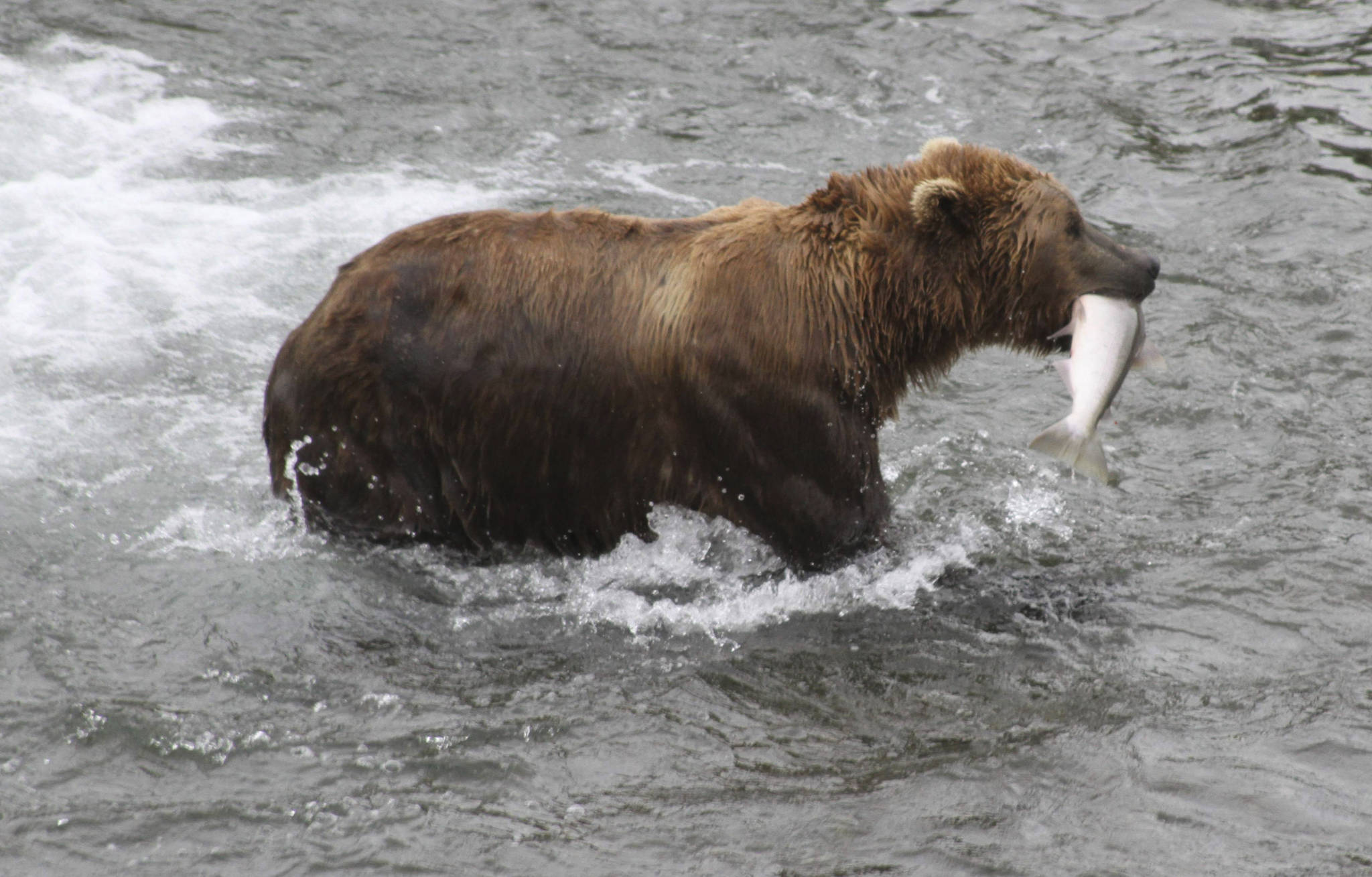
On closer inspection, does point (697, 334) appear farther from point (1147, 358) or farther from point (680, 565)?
point (1147, 358)

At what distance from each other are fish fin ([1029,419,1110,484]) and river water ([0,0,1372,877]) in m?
0.78

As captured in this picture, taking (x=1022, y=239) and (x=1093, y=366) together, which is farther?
(x=1022, y=239)

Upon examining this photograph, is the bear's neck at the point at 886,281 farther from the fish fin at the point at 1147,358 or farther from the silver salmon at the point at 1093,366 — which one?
the fish fin at the point at 1147,358

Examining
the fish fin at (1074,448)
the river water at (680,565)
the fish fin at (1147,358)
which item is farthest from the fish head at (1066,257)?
the river water at (680,565)

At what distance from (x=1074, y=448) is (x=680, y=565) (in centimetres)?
165

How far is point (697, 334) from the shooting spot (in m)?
5.21

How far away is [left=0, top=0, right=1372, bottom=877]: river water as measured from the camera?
4.33m

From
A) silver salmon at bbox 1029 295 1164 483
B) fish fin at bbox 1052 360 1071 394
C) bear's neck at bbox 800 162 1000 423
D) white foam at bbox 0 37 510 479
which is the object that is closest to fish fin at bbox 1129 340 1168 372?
silver salmon at bbox 1029 295 1164 483

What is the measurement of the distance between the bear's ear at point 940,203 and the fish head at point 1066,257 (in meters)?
0.19

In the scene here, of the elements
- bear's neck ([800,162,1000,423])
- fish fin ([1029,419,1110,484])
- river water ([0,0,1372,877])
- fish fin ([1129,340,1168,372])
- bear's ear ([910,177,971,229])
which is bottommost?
river water ([0,0,1372,877])

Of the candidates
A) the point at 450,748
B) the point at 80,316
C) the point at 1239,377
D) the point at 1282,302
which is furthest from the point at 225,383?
the point at 1282,302

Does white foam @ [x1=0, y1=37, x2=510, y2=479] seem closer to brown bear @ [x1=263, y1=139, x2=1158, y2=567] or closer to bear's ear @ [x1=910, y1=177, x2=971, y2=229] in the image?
brown bear @ [x1=263, y1=139, x2=1158, y2=567]

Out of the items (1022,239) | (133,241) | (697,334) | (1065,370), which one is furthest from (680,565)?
(133,241)

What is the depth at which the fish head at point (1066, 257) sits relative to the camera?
5191mm
